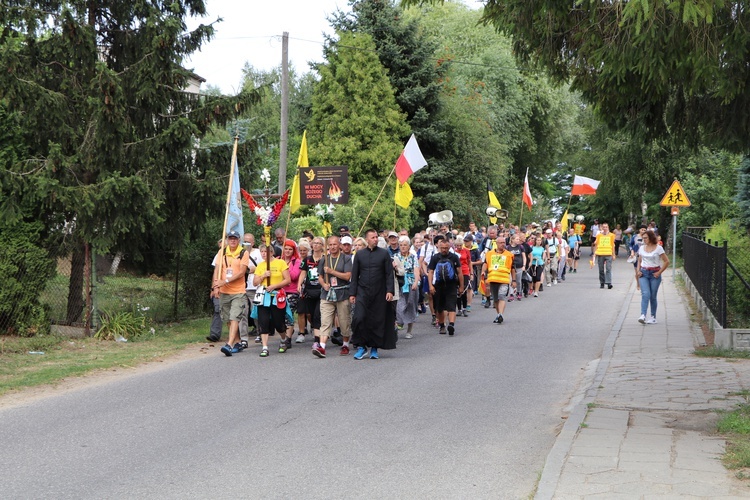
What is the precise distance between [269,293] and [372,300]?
1659 millimetres

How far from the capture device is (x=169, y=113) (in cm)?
1684

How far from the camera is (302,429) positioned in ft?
27.4

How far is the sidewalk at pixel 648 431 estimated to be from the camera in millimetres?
6109

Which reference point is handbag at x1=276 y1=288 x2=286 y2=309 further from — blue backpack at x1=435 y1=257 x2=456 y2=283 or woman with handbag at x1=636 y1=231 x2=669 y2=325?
woman with handbag at x1=636 y1=231 x2=669 y2=325

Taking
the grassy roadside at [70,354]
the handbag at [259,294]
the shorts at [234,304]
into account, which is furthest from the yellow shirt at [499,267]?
the shorts at [234,304]

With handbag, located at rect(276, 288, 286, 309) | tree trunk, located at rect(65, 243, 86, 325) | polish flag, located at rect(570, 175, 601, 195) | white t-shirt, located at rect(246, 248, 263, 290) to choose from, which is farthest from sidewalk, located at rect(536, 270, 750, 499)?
polish flag, located at rect(570, 175, 601, 195)

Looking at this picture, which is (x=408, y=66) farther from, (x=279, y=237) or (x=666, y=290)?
(x=279, y=237)

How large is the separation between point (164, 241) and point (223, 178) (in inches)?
67.5

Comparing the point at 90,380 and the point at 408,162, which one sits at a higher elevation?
the point at 408,162

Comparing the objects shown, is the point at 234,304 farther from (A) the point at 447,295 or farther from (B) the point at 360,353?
(A) the point at 447,295

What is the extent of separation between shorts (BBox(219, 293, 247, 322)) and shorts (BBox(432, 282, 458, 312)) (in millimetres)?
4143

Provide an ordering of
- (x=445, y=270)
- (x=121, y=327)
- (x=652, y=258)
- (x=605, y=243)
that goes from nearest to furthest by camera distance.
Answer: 1. (x=121, y=327)
2. (x=445, y=270)
3. (x=652, y=258)
4. (x=605, y=243)

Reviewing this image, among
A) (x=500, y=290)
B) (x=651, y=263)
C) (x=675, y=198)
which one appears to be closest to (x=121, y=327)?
(x=500, y=290)

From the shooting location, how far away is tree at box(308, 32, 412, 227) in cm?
3616
